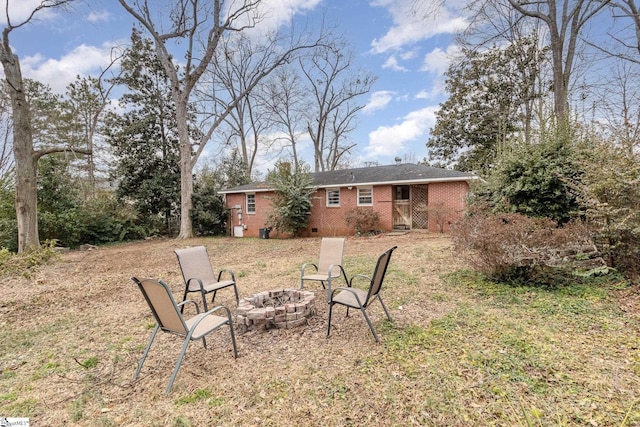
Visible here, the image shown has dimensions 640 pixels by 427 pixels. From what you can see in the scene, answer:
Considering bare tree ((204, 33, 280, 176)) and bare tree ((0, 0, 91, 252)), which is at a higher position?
bare tree ((204, 33, 280, 176))

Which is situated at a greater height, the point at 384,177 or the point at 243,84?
the point at 243,84

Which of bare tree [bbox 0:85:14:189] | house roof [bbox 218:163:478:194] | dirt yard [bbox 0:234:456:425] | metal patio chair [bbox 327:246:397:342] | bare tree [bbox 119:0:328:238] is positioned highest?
bare tree [bbox 119:0:328:238]

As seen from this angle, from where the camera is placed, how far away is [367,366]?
288 cm

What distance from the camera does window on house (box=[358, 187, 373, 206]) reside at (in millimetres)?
14688

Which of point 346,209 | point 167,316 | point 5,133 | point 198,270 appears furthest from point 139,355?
point 5,133

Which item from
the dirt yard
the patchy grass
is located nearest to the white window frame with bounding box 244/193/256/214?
the dirt yard

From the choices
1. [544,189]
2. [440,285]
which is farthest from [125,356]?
[544,189]

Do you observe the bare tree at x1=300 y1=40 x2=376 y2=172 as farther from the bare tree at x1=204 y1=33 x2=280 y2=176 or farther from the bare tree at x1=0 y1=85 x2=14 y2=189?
the bare tree at x1=0 y1=85 x2=14 y2=189

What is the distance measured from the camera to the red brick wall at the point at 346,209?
507 inches

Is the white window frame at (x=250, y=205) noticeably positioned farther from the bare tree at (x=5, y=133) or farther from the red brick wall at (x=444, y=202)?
the bare tree at (x=5, y=133)

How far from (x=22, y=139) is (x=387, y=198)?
541 inches

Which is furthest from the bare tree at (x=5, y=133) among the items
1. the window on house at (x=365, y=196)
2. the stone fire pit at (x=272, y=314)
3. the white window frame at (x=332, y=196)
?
the stone fire pit at (x=272, y=314)

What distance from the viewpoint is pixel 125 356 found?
334 centimetres

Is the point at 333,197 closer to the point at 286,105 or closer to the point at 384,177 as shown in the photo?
the point at 384,177
